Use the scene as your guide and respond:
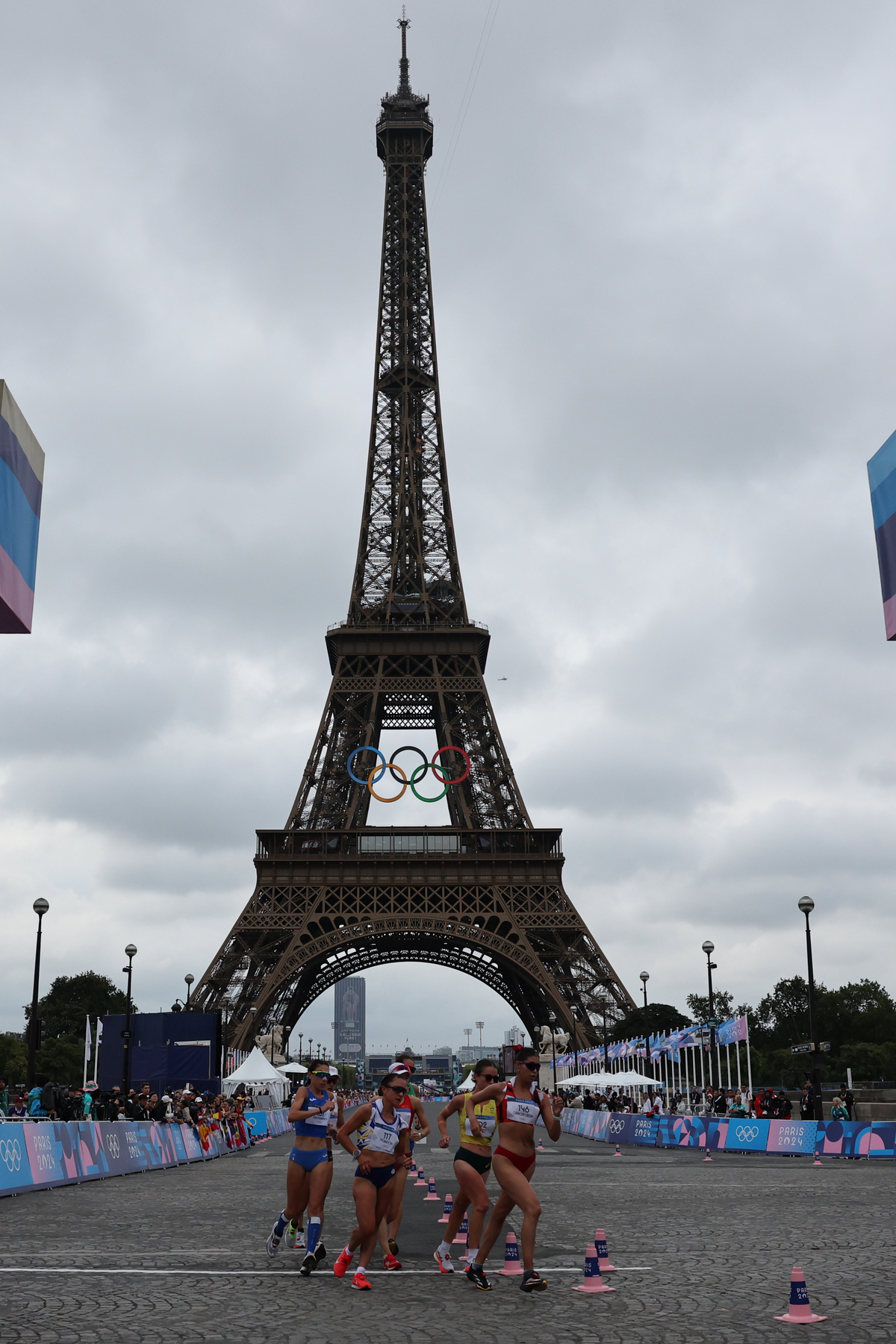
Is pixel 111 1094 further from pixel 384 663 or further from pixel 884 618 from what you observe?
pixel 384 663

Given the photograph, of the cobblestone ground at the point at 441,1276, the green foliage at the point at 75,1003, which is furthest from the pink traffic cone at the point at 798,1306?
the green foliage at the point at 75,1003

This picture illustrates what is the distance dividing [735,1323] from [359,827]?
196 feet

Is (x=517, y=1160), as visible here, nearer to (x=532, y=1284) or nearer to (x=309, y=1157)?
(x=532, y=1284)

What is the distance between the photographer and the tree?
62.3 m

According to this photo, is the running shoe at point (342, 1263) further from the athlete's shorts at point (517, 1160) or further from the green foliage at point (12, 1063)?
the green foliage at point (12, 1063)

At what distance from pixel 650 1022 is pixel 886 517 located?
220 ft

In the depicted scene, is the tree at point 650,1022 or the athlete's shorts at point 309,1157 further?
the tree at point 650,1022

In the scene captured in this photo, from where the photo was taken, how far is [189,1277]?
11164 millimetres

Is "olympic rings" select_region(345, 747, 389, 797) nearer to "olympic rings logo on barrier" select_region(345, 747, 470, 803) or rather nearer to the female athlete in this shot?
Answer: "olympic rings logo on barrier" select_region(345, 747, 470, 803)

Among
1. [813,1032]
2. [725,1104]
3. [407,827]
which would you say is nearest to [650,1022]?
[407,827]

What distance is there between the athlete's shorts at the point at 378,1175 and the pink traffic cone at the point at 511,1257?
4.10ft

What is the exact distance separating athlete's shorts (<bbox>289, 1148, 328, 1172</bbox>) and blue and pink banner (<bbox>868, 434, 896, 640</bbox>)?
6.63 m

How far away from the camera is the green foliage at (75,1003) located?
113 metres

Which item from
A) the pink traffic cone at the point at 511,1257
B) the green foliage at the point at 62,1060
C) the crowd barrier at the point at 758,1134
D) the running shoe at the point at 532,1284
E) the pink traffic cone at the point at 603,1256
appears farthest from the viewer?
the green foliage at the point at 62,1060
